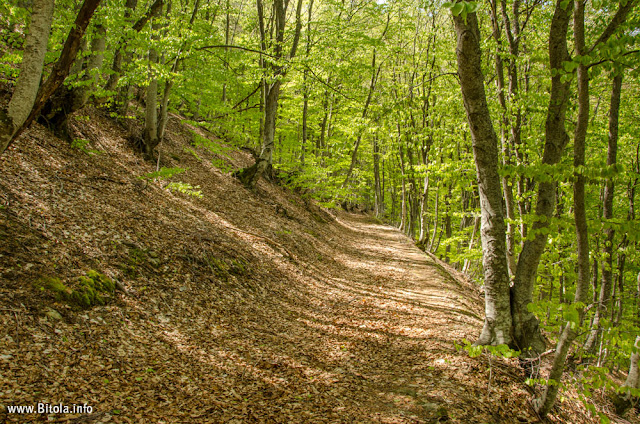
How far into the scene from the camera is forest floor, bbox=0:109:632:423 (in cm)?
320

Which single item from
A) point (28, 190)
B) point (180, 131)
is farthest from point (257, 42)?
point (28, 190)

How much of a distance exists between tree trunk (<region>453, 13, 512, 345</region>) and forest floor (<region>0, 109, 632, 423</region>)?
0.50m

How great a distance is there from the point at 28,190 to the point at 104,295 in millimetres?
2473

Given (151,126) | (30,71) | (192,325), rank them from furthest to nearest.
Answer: (151,126) < (192,325) < (30,71)

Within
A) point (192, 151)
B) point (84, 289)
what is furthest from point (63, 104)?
point (84, 289)

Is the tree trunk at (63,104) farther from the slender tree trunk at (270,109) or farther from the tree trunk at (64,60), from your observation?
the slender tree trunk at (270,109)

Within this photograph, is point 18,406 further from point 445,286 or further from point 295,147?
point 295,147

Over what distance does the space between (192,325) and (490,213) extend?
438 centimetres

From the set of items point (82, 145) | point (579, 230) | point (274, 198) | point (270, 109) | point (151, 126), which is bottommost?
point (274, 198)

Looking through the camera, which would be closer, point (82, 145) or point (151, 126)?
point (82, 145)

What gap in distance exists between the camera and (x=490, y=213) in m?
4.71

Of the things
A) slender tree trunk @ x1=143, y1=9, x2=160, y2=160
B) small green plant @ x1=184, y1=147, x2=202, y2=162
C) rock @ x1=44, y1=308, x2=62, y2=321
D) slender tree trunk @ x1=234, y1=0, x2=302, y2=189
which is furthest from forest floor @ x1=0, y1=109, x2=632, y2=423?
slender tree trunk @ x1=234, y1=0, x2=302, y2=189

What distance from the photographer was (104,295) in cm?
420

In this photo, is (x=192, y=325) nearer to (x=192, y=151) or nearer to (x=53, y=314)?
(x=53, y=314)
